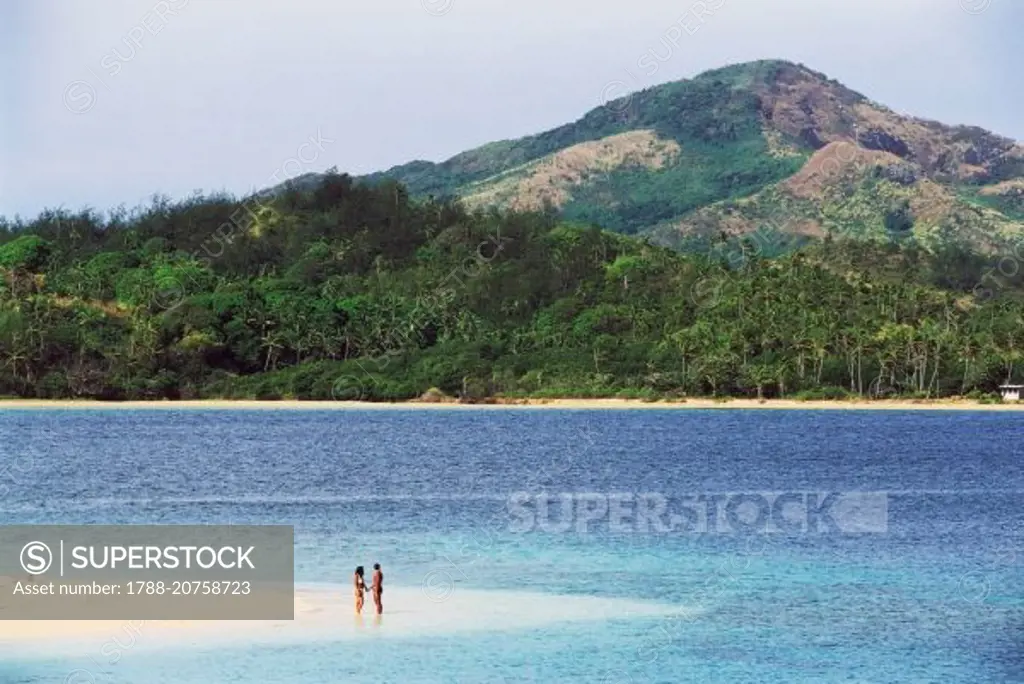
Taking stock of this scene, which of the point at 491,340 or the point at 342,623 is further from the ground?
the point at 491,340

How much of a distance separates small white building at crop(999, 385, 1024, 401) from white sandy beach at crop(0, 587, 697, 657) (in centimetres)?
→ 12009

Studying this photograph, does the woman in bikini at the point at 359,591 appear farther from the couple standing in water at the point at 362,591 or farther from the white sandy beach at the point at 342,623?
the white sandy beach at the point at 342,623

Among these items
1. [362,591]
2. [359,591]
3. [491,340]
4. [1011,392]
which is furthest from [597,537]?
[491,340]

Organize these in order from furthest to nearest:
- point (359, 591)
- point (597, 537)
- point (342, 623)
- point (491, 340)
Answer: point (491, 340), point (597, 537), point (359, 591), point (342, 623)

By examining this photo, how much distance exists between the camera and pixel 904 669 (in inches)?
1410

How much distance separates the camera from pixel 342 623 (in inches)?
1489

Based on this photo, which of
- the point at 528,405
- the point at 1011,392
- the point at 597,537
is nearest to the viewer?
the point at 597,537

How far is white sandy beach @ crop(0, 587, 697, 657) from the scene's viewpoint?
35.8 m

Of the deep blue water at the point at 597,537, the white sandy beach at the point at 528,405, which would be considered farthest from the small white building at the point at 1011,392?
the deep blue water at the point at 597,537

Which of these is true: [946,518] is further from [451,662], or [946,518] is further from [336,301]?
[336,301]

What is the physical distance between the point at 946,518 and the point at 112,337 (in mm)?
111536

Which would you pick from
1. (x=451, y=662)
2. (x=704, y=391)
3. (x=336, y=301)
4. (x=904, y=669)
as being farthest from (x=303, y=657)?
(x=336, y=301)

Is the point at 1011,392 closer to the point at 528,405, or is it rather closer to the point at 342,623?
the point at 528,405

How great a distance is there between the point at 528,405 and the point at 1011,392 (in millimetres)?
44211
